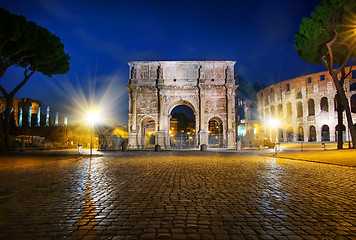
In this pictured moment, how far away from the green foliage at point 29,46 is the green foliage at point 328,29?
20565 mm

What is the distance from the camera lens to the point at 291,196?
4008 millimetres

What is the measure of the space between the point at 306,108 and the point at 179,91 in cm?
2535

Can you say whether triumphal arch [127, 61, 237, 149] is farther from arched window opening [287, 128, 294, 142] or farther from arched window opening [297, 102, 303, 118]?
arched window opening [297, 102, 303, 118]

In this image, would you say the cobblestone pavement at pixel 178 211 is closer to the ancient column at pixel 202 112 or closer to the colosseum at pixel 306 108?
the ancient column at pixel 202 112

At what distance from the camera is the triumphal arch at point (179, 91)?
2767 cm

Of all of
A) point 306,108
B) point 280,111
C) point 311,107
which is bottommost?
point 306,108

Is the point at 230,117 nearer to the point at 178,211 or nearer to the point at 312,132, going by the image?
the point at 312,132

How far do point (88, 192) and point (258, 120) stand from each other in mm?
50369

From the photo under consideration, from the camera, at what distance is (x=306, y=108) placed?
123ft

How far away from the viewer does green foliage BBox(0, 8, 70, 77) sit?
13906 mm

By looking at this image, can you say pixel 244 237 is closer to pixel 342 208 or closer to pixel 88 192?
pixel 342 208

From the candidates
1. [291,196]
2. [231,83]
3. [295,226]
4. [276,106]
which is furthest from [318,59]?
[276,106]

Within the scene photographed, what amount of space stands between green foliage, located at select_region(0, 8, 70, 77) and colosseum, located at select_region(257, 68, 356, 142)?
38.3m

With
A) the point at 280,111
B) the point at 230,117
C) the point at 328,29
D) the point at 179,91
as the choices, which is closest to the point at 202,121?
the point at 230,117
